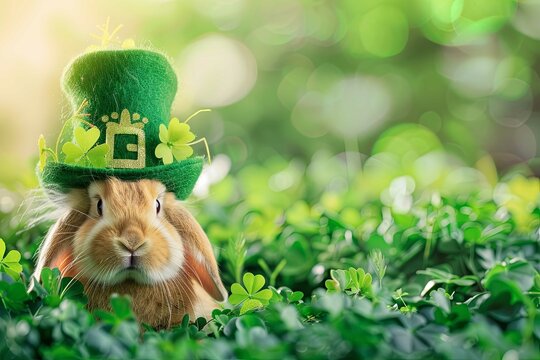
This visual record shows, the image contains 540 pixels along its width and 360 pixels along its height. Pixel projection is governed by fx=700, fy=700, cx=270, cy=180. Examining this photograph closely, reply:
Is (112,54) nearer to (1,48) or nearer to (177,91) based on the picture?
(177,91)

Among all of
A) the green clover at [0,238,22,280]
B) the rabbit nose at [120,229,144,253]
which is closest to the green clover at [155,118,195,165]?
the rabbit nose at [120,229,144,253]

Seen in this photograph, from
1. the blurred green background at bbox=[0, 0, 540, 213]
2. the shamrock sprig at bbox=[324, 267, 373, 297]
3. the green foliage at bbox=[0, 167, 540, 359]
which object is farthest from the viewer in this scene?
the blurred green background at bbox=[0, 0, 540, 213]

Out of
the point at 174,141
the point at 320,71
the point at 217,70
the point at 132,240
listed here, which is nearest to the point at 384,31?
the point at 320,71

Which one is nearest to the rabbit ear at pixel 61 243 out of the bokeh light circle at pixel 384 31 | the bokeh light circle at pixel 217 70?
the bokeh light circle at pixel 217 70

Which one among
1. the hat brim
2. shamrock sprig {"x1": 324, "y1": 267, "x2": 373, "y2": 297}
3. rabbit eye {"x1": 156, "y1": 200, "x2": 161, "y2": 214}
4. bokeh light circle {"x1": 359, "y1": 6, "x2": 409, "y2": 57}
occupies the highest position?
bokeh light circle {"x1": 359, "y1": 6, "x2": 409, "y2": 57}

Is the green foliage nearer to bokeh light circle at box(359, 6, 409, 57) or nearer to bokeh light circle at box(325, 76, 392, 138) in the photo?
bokeh light circle at box(325, 76, 392, 138)

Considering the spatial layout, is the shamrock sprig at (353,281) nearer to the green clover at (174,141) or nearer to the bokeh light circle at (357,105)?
the green clover at (174,141)

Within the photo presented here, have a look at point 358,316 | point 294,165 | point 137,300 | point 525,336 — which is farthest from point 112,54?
point 294,165
